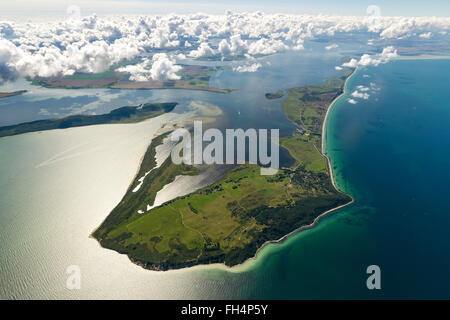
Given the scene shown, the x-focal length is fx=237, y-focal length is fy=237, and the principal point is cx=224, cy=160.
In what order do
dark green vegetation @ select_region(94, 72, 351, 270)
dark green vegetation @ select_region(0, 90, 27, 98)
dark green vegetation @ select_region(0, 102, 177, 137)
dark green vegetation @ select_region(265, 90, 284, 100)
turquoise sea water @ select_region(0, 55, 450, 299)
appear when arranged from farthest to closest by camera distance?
dark green vegetation @ select_region(265, 90, 284, 100) < dark green vegetation @ select_region(0, 90, 27, 98) < dark green vegetation @ select_region(0, 102, 177, 137) < dark green vegetation @ select_region(94, 72, 351, 270) < turquoise sea water @ select_region(0, 55, 450, 299)

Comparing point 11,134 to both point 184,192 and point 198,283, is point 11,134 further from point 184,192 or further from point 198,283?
point 198,283

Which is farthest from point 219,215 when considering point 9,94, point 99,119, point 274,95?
point 9,94

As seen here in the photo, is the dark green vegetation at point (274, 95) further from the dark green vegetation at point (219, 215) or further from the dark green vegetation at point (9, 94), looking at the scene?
the dark green vegetation at point (9, 94)

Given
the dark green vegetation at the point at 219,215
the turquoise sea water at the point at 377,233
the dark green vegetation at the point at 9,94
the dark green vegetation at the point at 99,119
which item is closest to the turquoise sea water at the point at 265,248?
the turquoise sea water at the point at 377,233

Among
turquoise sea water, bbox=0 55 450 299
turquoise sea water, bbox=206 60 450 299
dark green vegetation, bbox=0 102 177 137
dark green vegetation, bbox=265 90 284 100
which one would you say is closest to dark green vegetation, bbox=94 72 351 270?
turquoise sea water, bbox=0 55 450 299

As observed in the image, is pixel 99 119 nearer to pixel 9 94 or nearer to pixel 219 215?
pixel 9 94

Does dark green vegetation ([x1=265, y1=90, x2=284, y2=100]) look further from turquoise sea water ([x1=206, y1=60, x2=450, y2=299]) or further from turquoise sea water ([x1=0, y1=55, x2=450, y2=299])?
turquoise sea water ([x1=0, y1=55, x2=450, y2=299])

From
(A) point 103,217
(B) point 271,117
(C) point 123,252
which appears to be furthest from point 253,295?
(B) point 271,117

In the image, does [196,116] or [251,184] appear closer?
Result: [251,184]
